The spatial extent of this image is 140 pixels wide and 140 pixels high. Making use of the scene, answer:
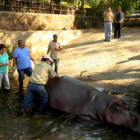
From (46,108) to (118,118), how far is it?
1.95 metres

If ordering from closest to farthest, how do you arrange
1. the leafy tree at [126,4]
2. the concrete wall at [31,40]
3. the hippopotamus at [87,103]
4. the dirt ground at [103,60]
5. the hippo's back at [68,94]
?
the hippopotamus at [87,103], the hippo's back at [68,94], the dirt ground at [103,60], the concrete wall at [31,40], the leafy tree at [126,4]

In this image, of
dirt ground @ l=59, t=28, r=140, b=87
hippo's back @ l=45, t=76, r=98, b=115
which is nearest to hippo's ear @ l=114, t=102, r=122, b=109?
hippo's back @ l=45, t=76, r=98, b=115

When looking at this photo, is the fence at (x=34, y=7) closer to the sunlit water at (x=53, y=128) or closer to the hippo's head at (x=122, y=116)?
the sunlit water at (x=53, y=128)

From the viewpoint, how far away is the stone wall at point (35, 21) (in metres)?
12.4

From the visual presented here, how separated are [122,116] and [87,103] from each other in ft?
2.92

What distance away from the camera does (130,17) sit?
2023cm

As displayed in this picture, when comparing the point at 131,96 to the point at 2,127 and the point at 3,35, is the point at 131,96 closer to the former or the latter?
the point at 2,127

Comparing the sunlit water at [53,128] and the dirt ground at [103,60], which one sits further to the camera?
the dirt ground at [103,60]

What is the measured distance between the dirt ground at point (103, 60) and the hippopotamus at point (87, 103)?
257 cm

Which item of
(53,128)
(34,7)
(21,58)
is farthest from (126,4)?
(53,128)

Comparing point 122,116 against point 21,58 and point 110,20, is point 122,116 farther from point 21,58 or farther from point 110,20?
point 110,20

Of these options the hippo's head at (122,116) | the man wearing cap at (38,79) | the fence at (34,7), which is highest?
the fence at (34,7)

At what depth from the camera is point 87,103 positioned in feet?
19.2

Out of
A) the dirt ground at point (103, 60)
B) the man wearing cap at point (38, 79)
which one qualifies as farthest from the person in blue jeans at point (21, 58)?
the dirt ground at point (103, 60)
